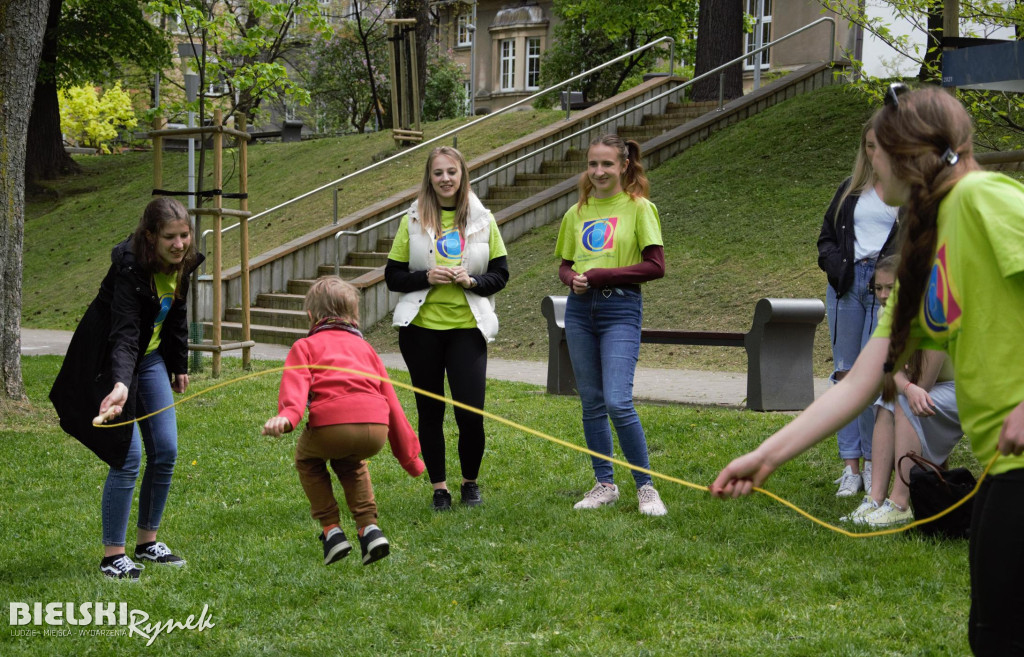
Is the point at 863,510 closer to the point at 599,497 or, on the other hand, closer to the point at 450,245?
the point at 599,497

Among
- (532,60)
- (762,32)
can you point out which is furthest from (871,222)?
(532,60)

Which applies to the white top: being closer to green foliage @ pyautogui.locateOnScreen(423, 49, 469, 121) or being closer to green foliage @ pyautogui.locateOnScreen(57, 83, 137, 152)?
green foliage @ pyautogui.locateOnScreen(57, 83, 137, 152)

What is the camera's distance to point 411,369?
5965 millimetres

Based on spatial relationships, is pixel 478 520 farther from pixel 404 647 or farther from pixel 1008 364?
pixel 1008 364

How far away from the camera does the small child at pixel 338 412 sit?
4.39m

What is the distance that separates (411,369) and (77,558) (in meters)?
2.00

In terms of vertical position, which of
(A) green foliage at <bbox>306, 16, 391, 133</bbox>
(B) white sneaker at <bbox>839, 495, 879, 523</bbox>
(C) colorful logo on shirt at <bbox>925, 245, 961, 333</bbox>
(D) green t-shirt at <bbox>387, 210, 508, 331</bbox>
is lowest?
(B) white sneaker at <bbox>839, 495, 879, 523</bbox>

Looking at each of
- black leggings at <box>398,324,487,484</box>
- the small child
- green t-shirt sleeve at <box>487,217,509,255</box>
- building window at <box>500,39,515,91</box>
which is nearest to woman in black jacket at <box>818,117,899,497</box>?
green t-shirt sleeve at <box>487,217,509,255</box>

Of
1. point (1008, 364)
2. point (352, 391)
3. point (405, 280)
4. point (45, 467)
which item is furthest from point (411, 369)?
point (1008, 364)

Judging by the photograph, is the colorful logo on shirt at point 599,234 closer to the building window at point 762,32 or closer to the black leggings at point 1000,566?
the black leggings at point 1000,566

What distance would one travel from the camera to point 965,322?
242cm

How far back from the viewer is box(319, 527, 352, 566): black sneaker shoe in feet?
14.4

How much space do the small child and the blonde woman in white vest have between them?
3.80 ft

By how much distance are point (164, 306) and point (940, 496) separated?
151 inches
